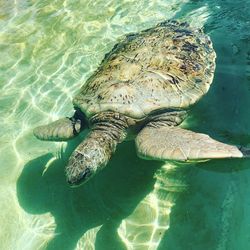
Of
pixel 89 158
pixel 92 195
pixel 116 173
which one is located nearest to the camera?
pixel 89 158

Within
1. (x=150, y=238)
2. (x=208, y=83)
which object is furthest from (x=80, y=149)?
(x=208, y=83)

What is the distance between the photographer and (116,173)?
4297mm

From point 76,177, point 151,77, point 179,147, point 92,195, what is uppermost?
point 151,77

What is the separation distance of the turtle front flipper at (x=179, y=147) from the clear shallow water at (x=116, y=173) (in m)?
0.43

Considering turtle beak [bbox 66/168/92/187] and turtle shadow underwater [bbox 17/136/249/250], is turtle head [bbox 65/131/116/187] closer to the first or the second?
turtle beak [bbox 66/168/92/187]

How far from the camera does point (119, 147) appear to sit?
4.55m

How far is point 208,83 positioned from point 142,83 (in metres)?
0.85

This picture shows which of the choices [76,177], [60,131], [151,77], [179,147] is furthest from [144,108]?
[76,177]

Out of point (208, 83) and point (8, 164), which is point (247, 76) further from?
point (8, 164)

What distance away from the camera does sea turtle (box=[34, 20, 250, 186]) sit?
3.52 m

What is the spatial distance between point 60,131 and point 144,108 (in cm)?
94

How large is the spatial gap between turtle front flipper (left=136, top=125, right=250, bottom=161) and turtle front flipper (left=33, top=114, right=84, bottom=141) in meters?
0.73

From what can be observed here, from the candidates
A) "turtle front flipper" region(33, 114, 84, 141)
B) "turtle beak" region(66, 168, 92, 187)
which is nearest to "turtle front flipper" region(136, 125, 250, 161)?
"turtle beak" region(66, 168, 92, 187)

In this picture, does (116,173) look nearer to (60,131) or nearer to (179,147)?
(60,131)
